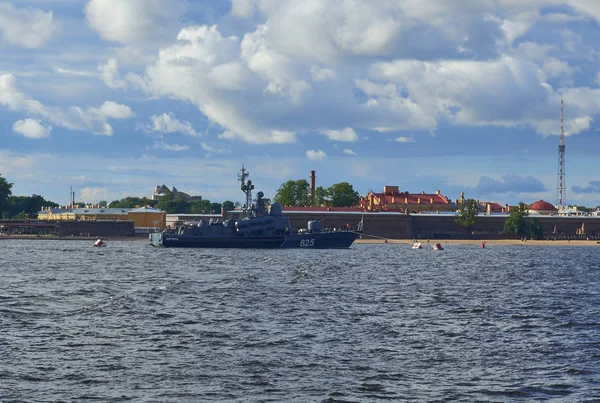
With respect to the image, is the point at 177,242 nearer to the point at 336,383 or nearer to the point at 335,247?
the point at 335,247

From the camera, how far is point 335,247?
352 ft

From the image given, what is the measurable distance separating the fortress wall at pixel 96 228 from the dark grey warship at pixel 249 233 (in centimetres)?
6385

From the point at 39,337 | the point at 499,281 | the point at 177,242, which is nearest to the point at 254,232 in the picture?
the point at 177,242

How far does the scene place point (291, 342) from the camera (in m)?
25.0

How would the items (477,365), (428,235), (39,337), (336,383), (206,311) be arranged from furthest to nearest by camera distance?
(428,235)
(206,311)
(39,337)
(477,365)
(336,383)

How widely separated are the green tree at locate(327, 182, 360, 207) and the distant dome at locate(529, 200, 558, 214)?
3750 centimetres

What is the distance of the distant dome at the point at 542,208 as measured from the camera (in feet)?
576

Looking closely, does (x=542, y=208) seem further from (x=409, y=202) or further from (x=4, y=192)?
(x=4, y=192)

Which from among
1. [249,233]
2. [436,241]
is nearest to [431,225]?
[436,241]

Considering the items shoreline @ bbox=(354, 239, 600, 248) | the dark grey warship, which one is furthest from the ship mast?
shoreline @ bbox=(354, 239, 600, 248)

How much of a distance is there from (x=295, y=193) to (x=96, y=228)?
1721 inches

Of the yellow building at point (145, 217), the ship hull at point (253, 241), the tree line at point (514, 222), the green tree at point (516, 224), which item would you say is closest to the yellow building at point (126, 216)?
the yellow building at point (145, 217)

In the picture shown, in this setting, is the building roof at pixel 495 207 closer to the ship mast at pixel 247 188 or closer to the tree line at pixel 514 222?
the tree line at pixel 514 222

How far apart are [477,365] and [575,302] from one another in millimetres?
19029
